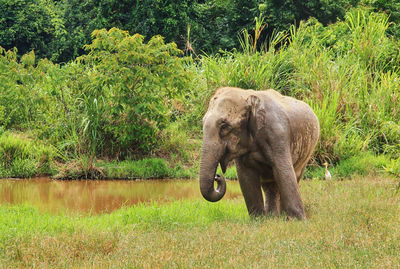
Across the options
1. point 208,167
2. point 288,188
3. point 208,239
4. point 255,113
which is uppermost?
point 255,113

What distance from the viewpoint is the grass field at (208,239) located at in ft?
17.0

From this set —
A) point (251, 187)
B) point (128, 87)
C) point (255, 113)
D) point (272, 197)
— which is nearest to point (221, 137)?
point (255, 113)

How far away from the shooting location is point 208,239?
6113 mm

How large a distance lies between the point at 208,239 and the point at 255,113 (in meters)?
1.84

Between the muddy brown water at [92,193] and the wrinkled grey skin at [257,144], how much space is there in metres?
3.02

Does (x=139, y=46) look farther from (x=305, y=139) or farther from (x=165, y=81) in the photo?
(x=305, y=139)

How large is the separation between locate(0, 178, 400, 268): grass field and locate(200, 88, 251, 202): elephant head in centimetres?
65

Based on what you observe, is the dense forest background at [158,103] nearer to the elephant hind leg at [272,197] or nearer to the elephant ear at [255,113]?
the elephant hind leg at [272,197]

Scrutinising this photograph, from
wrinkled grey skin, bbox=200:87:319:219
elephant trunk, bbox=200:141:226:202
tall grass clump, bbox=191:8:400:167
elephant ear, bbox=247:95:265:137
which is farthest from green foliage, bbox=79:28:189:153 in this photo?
elephant trunk, bbox=200:141:226:202

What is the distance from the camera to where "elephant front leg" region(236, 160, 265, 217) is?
24.6ft

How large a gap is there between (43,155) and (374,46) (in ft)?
34.1

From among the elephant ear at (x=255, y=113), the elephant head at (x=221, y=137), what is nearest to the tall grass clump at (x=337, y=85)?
the elephant ear at (x=255, y=113)

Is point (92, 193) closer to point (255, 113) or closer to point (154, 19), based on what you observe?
point (255, 113)

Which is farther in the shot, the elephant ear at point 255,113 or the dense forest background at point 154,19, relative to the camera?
the dense forest background at point 154,19
